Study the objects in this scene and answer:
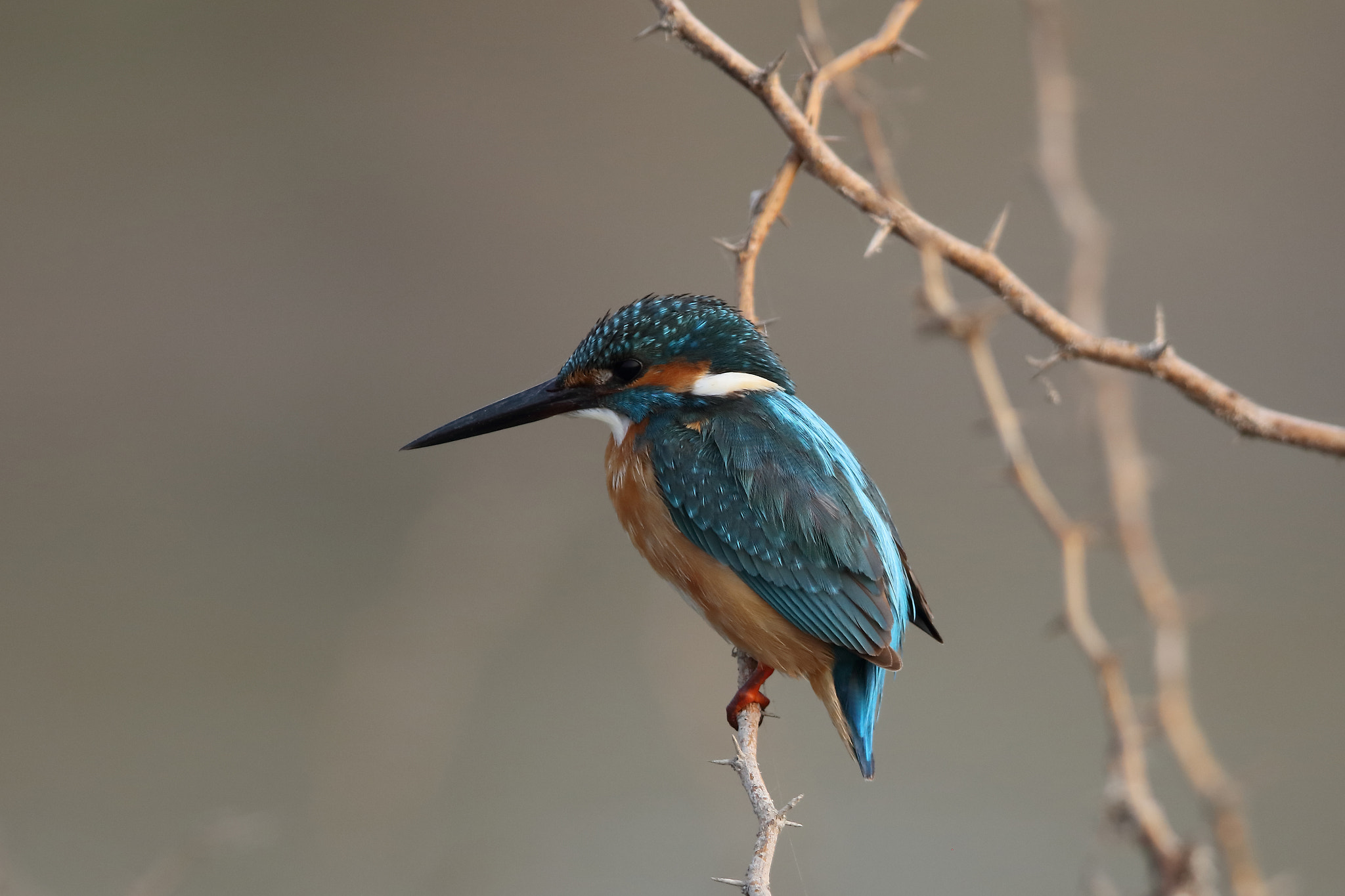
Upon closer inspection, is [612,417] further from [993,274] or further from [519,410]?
[993,274]

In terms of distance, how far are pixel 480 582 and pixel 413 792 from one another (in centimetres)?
39

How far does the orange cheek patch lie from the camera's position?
1.42m

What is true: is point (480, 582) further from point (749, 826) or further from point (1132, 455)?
point (1132, 455)

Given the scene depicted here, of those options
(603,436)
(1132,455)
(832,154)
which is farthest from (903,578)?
(603,436)

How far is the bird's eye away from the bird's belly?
0.06 metres

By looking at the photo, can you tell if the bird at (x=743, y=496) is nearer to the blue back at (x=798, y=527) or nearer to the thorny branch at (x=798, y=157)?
the blue back at (x=798, y=527)

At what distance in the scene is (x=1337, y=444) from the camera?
3.39ft

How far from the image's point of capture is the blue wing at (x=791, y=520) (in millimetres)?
1277

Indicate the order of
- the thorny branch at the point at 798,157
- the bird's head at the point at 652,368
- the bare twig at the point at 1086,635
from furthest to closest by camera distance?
the bird's head at the point at 652,368, the thorny branch at the point at 798,157, the bare twig at the point at 1086,635

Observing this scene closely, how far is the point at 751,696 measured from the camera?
135 cm

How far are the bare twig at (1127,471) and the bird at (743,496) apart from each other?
271mm

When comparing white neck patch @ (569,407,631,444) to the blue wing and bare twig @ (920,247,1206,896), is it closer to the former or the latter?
the blue wing

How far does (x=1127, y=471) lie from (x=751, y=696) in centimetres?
50

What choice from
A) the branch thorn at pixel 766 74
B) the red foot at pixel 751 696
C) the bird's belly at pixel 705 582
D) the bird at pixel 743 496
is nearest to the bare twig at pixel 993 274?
the branch thorn at pixel 766 74
